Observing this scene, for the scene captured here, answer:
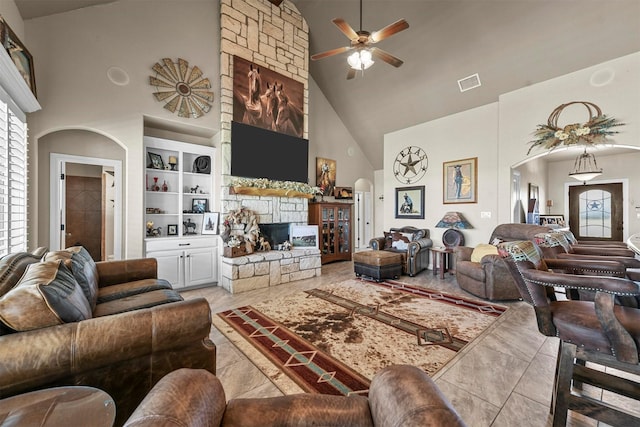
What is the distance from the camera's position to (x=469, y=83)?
185 inches

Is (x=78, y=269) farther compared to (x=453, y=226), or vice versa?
(x=453, y=226)

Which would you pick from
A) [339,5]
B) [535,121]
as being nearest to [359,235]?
[535,121]

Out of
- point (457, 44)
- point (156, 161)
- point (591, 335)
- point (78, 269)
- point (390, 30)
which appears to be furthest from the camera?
point (457, 44)

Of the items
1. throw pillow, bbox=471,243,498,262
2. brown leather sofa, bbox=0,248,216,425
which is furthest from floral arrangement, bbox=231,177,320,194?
throw pillow, bbox=471,243,498,262

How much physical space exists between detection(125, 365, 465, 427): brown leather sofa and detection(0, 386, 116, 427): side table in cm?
27

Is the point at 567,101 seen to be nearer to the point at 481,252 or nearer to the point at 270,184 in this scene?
the point at 481,252

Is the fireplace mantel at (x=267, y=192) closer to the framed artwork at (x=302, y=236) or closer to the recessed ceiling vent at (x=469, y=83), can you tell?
the framed artwork at (x=302, y=236)

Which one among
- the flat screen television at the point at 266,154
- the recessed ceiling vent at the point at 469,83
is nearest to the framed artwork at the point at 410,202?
the recessed ceiling vent at the point at 469,83

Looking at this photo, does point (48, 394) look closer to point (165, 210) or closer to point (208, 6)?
point (165, 210)

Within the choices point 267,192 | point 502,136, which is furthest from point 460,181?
point 267,192

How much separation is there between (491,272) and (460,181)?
2.28 meters

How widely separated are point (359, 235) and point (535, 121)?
15.2 feet

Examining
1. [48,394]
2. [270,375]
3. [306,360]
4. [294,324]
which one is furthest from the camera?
[294,324]

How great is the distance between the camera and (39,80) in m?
2.97
